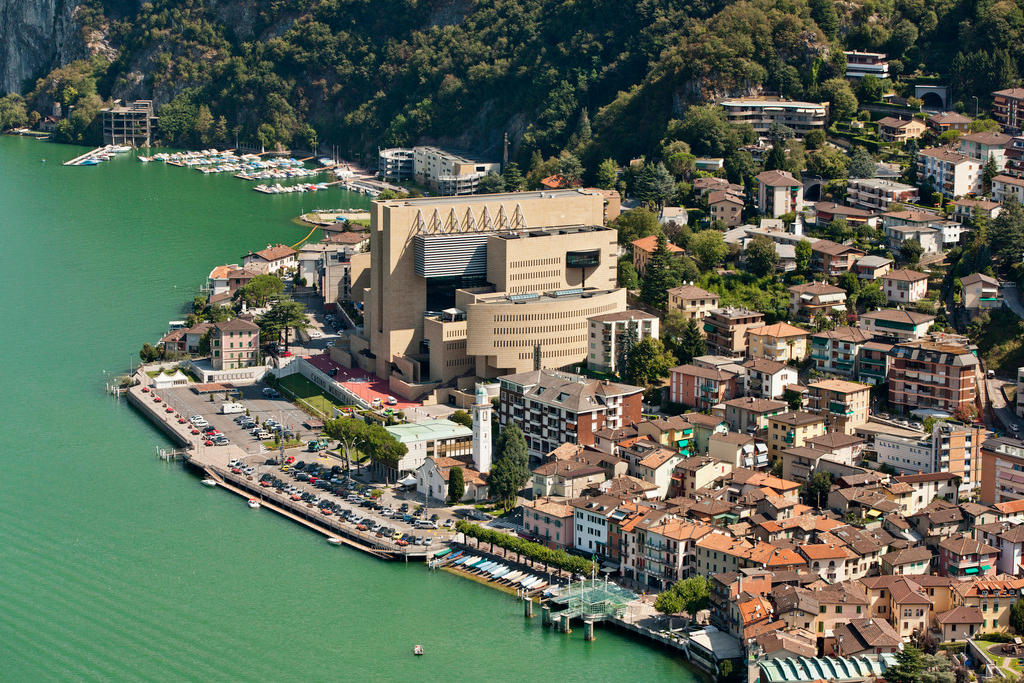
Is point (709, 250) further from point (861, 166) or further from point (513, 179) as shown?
point (513, 179)

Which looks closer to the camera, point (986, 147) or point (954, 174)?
point (954, 174)

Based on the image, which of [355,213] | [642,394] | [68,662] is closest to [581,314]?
[642,394]

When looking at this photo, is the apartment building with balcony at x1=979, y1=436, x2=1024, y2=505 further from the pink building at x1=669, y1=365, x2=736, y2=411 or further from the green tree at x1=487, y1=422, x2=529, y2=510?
the green tree at x1=487, y1=422, x2=529, y2=510

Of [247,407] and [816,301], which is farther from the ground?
[816,301]

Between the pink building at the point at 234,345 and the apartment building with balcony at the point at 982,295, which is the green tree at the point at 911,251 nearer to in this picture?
the apartment building with balcony at the point at 982,295

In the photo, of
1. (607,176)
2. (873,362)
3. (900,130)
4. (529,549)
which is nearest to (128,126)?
(607,176)

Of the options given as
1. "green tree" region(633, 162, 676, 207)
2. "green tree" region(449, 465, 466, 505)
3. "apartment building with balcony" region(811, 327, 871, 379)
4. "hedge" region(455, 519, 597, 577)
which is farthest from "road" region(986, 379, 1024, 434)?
"green tree" region(633, 162, 676, 207)

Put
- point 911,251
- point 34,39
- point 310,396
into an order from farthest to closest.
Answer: point 34,39, point 911,251, point 310,396
